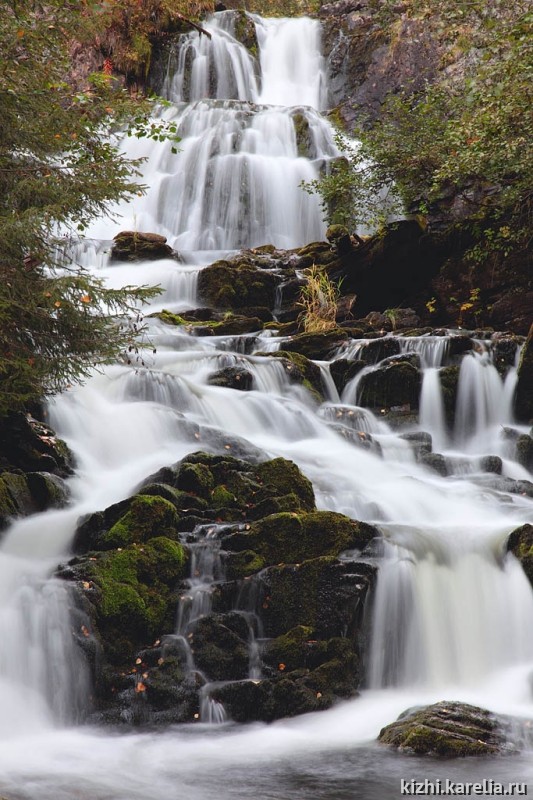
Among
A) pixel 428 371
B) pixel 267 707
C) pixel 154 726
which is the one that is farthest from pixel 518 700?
Result: pixel 428 371

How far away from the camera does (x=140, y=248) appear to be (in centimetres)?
1786

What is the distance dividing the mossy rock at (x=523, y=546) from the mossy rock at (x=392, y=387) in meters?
4.92

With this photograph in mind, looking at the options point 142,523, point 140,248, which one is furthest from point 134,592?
point 140,248

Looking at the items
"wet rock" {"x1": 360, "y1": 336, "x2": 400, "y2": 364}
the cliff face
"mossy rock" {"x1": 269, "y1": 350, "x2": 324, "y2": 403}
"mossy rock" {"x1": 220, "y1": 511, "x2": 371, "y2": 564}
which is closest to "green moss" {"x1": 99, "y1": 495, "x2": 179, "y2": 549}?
"mossy rock" {"x1": 220, "y1": 511, "x2": 371, "y2": 564}

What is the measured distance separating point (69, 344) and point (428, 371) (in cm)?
635

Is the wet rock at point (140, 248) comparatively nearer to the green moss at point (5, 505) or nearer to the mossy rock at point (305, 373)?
the mossy rock at point (305, 373)

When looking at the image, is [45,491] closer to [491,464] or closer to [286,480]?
[286,480]

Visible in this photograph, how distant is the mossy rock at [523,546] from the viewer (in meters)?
6.35

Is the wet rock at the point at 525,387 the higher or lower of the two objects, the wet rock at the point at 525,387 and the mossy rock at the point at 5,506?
the higher

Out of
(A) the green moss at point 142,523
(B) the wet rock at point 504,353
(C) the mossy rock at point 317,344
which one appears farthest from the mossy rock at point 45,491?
(B) the wet rock at point 504,353

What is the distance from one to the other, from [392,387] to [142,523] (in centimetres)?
604

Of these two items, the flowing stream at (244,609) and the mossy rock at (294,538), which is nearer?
the flowing stream at (244,609)

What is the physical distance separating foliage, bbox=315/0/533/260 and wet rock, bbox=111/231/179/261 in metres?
4.02

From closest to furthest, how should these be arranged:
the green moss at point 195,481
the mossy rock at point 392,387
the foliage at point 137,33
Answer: the green moss at point 195,481 → the mossy rock at point 392,387 → the foliage at point 137,33
